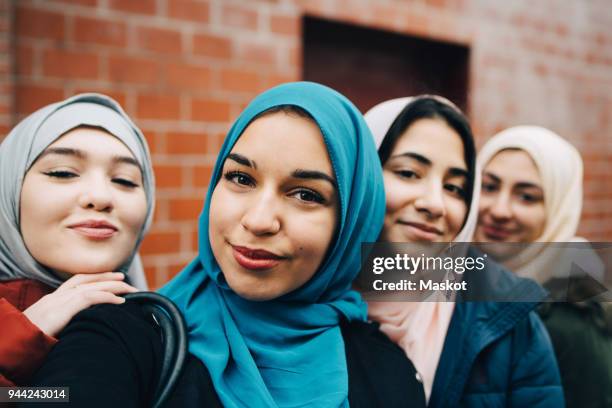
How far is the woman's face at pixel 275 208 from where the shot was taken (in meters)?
1.07

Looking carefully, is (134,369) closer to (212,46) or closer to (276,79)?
(212,46)

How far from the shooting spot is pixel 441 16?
332 cm

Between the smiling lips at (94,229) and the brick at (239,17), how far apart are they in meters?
1.66

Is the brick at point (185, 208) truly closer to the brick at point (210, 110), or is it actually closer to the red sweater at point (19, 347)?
the brick at point (210, 110)

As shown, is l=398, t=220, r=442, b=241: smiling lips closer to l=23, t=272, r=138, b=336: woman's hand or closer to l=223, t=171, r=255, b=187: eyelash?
l=223, t=171, r=255, b=187: eyelash

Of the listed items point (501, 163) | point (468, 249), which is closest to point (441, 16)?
point (501, 163)

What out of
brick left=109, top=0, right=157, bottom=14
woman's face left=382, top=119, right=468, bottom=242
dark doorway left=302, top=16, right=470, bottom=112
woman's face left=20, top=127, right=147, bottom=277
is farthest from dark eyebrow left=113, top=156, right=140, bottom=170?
dark doorway left=302, top=16, right=470, bottom=112

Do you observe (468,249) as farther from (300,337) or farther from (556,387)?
(300,337)

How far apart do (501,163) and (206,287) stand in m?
1.28

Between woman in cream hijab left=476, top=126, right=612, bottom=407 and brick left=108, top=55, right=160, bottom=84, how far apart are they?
5.00 feet

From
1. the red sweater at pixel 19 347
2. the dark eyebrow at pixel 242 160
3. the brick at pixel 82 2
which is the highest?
the brick at pixel 82 2

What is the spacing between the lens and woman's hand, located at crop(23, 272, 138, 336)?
1003mm

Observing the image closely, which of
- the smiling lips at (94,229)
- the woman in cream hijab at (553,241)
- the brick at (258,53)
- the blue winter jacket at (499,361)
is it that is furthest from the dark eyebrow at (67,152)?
the brick at (258,53)

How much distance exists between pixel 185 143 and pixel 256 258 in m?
1.52
